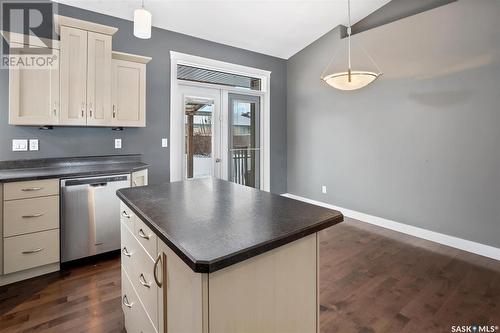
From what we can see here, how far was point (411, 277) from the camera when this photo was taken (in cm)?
255

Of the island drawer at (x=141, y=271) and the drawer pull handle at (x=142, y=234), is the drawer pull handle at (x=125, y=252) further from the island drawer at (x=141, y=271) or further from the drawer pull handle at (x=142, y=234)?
the drawer pull handle at (x=142, y=234)

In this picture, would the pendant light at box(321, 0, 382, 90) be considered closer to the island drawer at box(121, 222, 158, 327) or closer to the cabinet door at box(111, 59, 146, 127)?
the cabinet door at box(111, 59, 146, 127)

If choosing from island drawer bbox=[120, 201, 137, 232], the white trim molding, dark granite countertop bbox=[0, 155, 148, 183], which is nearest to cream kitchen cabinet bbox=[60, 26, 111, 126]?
dark granite countertop bbox=[0, 155, 148, 183]

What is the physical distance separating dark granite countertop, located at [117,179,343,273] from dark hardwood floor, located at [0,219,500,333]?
1.04 meters

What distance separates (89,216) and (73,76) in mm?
1470

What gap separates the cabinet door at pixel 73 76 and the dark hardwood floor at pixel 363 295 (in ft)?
5.19

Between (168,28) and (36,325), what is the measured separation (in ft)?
12.1

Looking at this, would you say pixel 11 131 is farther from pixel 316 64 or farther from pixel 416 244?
pixel 416 244

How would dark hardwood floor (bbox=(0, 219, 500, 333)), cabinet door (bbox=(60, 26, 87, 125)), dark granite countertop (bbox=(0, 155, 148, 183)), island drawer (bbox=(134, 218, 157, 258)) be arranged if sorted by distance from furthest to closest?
cabinet door (bbox=(60, 26, 87, 125)), dark granite countertop (bbox=(0, 155, 148, 183)), dark hardwood floor (bbox=(0, 219, 500, 333)), island drawer (bbox=(134, 218, 157, 258))

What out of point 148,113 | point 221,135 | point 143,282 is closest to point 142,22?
point 148,113

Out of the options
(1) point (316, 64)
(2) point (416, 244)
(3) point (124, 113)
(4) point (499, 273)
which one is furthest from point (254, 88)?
(4) point (499, 273)

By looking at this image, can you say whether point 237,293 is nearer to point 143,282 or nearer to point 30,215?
point 143,282

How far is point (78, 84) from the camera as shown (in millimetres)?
2869

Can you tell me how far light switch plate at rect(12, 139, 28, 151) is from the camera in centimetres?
288
